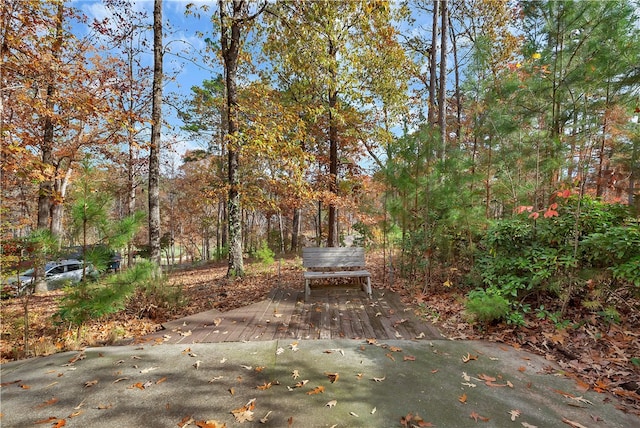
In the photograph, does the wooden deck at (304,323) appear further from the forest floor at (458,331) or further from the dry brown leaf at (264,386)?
the dry brown leaf at (264,386)

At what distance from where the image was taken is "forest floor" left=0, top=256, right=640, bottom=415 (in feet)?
8.80

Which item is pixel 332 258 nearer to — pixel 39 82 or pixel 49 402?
pixel 49 402

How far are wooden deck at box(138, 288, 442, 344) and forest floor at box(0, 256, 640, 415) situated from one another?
31 cm

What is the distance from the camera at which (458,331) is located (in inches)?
147

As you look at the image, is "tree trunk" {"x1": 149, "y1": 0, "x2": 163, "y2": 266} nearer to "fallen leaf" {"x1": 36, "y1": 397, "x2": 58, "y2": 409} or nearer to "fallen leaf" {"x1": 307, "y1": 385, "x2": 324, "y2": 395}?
"fallen leaf" {"x1": 36, "y1": 397, "x2": 58, "y2": 409}

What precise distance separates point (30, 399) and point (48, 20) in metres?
6.93

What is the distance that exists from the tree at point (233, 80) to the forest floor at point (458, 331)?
1441mm

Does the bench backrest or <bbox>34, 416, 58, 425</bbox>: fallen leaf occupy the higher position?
the bench backrest

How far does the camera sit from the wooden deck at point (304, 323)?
359cm

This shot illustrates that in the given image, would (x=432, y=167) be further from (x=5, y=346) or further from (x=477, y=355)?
(x=5, y=346)

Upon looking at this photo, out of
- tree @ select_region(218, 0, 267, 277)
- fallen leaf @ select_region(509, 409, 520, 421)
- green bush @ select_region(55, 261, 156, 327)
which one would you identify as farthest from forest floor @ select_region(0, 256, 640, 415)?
tree @ select_region(218, 0, 267, 277)

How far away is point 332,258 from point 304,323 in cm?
190

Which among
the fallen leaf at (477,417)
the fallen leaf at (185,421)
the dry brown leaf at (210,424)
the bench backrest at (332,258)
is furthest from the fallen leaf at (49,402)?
the bench backrest at (332,258)

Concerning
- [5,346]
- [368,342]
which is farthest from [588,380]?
[5,346]
